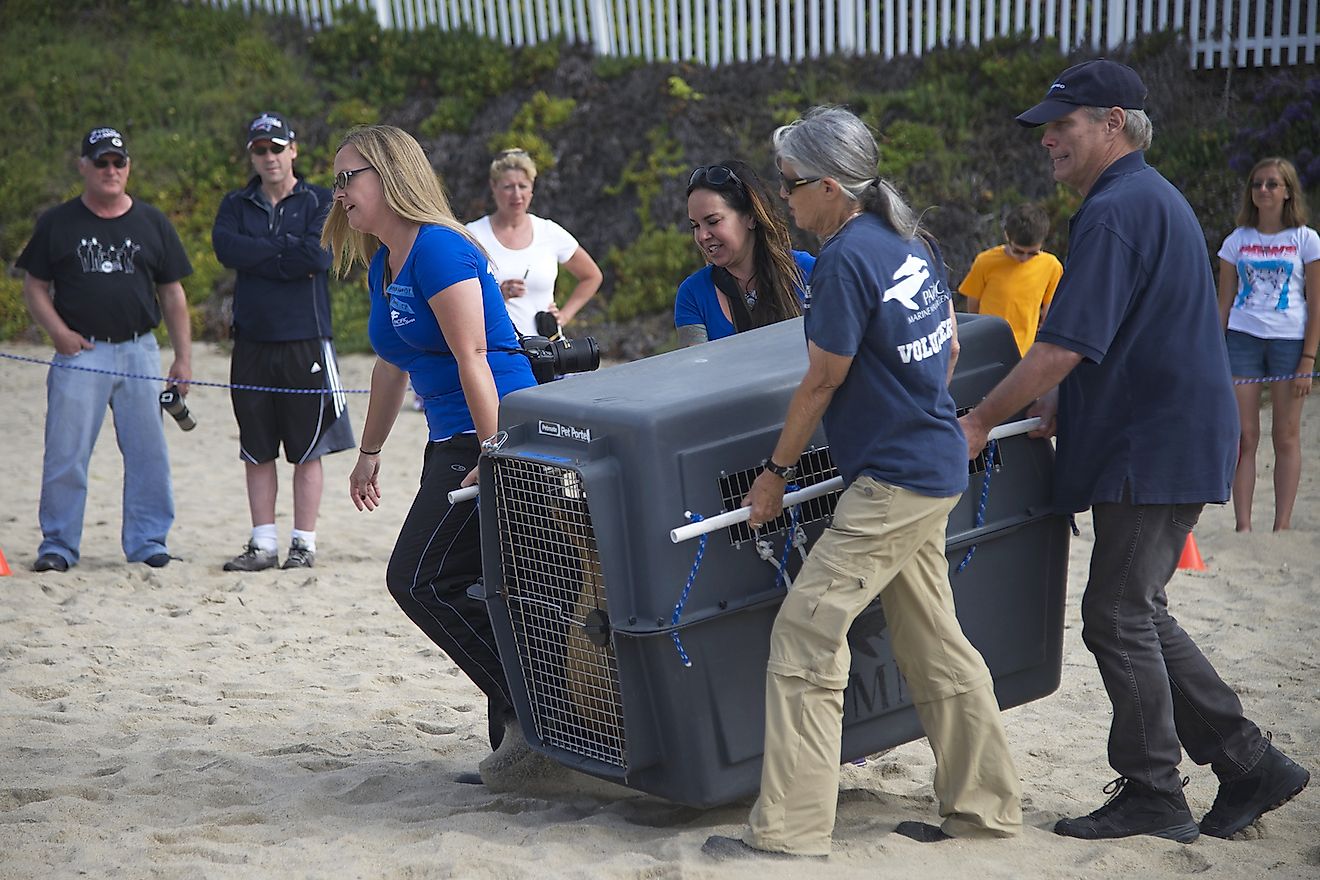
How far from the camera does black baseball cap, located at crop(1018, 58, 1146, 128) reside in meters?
3.45

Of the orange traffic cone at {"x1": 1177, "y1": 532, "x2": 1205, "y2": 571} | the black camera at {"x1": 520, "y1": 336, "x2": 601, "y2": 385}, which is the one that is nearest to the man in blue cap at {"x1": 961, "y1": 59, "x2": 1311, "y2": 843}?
the black camera at {"x1": 520, "y1": 336, "x2": 601, "y2": 385}

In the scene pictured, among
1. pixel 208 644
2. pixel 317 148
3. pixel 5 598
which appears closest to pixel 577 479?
pixel 208 644

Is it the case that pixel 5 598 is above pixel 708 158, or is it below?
below

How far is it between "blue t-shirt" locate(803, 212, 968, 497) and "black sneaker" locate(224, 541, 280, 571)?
4.29m

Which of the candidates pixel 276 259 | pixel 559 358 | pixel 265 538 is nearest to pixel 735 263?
pixel 559 358

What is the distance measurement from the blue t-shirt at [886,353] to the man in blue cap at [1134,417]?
25cm

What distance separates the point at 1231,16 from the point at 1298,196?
21.7 feet

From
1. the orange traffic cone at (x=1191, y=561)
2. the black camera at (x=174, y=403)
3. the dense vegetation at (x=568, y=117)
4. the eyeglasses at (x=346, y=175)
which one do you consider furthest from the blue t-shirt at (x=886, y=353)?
the dense vegetation at (x=568, y=117)

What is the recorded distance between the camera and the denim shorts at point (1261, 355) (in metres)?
6.85

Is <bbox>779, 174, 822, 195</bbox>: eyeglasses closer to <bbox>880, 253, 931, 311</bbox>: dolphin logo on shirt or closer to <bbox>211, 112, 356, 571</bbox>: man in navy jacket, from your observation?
<bbox>880, 253, 931, 311</bbox>: dolphin logo on shirt

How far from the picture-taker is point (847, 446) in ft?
10.6

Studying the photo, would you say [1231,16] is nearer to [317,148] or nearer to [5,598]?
[317,148]

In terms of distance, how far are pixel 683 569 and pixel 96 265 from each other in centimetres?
467

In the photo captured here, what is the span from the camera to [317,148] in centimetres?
1576
